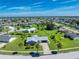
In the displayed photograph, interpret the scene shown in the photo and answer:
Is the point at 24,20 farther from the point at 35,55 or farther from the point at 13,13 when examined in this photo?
the point at 35,55

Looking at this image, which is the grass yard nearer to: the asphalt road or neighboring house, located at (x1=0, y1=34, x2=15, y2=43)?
neighboring house, located at (x1=0, y1=34, x2=15, y2=43)

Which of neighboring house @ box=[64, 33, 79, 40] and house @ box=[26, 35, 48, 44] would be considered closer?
house @ box=[26, 35, 48, 44]

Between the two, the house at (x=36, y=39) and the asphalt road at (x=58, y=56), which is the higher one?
the house at (x=36, y=39)

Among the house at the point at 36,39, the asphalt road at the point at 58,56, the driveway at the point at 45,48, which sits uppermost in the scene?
the house at the point at 36,39

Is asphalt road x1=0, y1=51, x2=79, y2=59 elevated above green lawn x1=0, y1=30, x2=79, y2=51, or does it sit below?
below

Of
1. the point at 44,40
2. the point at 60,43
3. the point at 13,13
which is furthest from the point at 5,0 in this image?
the point at 60,43

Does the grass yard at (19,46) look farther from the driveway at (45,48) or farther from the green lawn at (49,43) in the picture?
the driveway at (45,48)

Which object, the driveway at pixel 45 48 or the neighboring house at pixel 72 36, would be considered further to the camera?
the neighboring house at pixel 72 36

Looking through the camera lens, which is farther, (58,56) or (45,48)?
(58,56)

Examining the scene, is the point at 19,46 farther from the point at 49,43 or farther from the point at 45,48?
the point at 49,43

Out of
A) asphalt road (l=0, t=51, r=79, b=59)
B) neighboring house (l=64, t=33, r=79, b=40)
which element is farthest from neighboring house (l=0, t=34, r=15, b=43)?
neighboring house (l=64, t=33, r=79, b=40)

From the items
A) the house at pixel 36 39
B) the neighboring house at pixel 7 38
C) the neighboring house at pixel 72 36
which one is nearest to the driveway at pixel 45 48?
the house at pixel 36 39

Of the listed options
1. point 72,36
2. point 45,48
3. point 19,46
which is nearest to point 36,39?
point 45,48
